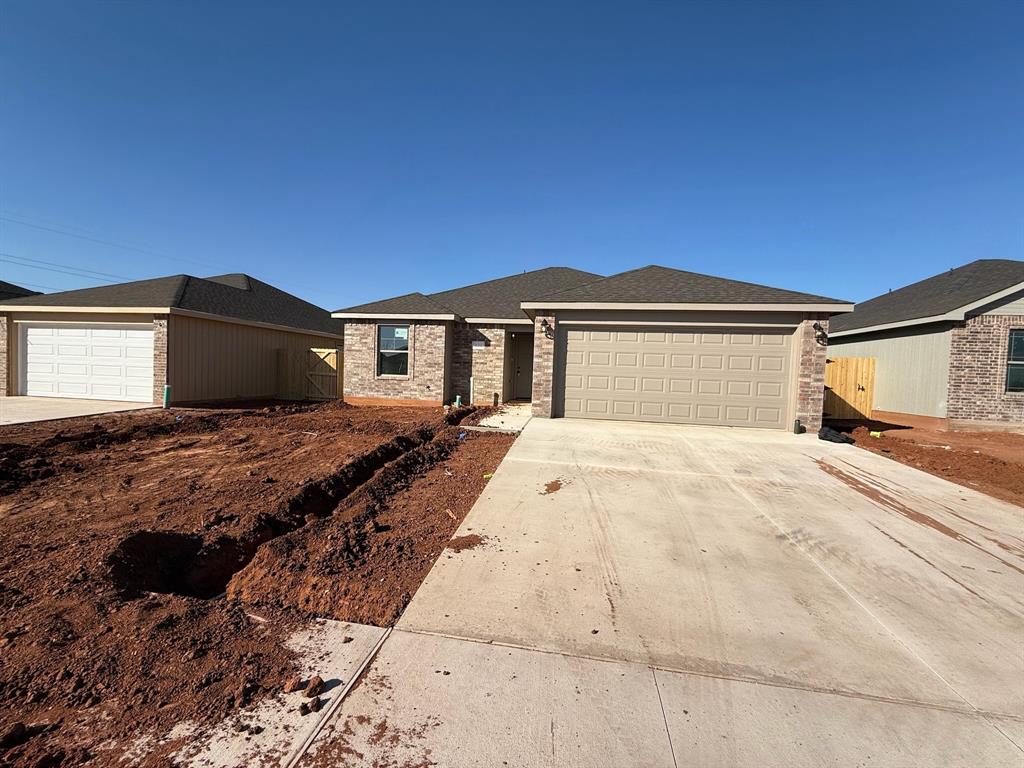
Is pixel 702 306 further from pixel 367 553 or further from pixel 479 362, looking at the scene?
pixel 367 553

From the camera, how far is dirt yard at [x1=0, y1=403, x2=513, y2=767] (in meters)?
2.14

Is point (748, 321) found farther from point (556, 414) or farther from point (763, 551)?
point (763, 551)

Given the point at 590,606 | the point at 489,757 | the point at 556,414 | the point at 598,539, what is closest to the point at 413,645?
the point at 489,757

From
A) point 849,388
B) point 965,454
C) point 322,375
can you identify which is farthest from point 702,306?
point 322,375

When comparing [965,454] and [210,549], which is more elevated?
[965,454]

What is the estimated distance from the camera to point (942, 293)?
571 inches

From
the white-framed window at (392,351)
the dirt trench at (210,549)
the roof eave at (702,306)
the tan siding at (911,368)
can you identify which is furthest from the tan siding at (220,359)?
the tan siding at (911,368)

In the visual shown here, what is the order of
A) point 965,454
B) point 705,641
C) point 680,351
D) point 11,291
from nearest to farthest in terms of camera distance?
1. point 705,641
2. point 965,454
3. point 680,351
4. point 11,291

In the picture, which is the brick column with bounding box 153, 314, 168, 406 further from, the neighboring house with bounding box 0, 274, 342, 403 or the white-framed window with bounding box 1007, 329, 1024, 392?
the white-framed window with bounding box 1007, 329, 1024, 392

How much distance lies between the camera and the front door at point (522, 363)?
1625 centimetres

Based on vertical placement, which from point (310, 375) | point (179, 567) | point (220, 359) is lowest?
point (179, 567)

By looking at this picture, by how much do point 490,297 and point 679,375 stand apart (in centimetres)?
826

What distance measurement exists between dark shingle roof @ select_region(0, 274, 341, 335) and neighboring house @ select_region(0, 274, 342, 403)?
0.17 feet

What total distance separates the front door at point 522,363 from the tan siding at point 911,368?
1139 centimetres
